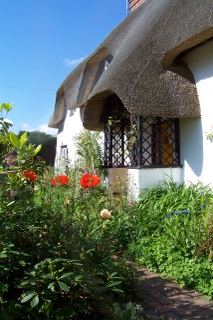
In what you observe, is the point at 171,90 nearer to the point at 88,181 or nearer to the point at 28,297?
the point at 88,181

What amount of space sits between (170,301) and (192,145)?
3575mm

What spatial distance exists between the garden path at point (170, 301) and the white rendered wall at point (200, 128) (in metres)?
2.73

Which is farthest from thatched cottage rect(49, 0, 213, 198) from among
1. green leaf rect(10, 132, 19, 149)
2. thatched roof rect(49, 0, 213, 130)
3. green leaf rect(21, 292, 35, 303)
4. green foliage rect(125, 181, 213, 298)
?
green leaf rect(21, 292, 35, 303)

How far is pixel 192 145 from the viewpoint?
5.81m

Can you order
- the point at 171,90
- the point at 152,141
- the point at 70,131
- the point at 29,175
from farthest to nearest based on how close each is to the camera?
1. the point at 70,131
2. the point at 152,141
3. the point at 171,90
4. the point at 29,175

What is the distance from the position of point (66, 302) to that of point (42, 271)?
1.07ft

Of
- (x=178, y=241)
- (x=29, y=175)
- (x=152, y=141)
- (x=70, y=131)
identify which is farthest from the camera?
(x=70, y=131)

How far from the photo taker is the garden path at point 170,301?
8.10 ft

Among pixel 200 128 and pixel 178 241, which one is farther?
pixel 200 128

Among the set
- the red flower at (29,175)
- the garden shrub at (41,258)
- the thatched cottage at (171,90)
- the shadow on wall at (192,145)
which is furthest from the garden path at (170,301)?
the shadow on wall at (192,145)

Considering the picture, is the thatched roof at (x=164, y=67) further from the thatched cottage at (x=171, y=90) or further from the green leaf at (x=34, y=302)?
the green leaf at (x=34, y=302)

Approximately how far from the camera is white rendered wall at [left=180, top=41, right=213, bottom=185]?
5.47 metres

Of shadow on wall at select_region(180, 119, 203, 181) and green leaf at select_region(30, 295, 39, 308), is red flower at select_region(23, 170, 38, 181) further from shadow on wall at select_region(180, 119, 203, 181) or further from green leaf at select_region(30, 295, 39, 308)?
shadow on wall at select_region(180, 119, 203, 181)

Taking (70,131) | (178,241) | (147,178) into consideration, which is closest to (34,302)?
(178,241)
